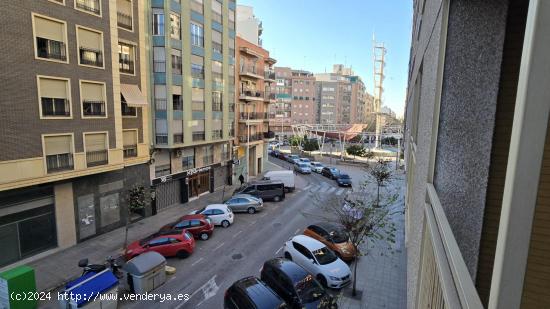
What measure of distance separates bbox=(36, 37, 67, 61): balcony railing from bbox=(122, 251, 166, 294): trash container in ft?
32.5

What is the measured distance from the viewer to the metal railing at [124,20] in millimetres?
18688

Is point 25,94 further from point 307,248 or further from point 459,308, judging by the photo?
point 459,308

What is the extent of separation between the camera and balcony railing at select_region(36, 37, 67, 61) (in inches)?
548

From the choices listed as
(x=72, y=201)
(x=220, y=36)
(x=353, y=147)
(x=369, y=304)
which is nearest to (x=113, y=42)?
(x=72, y=201)

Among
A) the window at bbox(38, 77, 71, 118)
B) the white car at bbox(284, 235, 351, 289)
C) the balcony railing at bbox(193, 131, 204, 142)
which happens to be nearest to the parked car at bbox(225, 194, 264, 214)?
the balcony railing at bbox(193, 131, 204, 142)

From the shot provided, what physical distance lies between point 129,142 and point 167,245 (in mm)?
8078

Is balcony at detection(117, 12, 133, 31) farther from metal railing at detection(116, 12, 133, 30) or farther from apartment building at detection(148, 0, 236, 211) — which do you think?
apartment building at detection(148, 0, 236, 211)

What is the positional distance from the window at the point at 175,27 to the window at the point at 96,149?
8.92 metres

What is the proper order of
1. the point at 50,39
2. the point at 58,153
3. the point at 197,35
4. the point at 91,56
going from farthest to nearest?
the point at 197,35
the point at 91,56
the point at 58,153
the point at 50,39

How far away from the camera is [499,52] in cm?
229

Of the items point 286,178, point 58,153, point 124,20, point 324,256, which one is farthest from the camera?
point 286,178

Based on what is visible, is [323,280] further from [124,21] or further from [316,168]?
[316,168]

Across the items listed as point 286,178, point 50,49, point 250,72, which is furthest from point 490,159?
point 250,72

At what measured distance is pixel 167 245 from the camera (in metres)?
15.1
